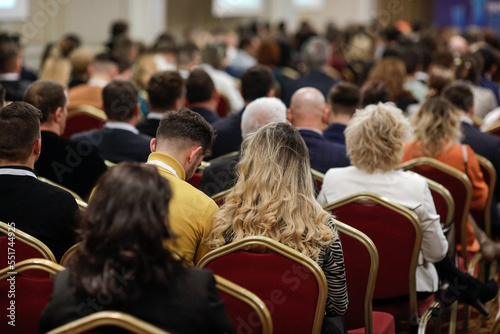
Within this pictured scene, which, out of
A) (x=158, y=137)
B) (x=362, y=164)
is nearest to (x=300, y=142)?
(x=158, y=137)

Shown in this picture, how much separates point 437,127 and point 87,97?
3.53 meters

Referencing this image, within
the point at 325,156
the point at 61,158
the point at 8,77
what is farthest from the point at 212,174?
the point at 8,77

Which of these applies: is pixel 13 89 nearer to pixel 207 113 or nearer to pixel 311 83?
pixel 207 113

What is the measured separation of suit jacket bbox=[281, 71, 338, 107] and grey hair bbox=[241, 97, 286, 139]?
2962mm

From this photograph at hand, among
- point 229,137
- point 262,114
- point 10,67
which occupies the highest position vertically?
point 262,114

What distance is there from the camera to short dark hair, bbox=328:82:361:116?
434 cm

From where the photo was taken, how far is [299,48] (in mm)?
12781

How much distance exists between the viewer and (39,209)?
2.39 m

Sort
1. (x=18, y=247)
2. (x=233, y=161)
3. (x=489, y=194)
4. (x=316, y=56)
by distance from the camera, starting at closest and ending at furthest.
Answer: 1. (x=18, y=247)
2. (x=233, y=161)
3. (x=489, y=194)
4. (x=316, y=56)

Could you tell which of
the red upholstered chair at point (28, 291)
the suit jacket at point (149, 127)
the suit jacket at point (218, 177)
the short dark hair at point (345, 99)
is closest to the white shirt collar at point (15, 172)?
the red upholstered chair at point (28, 291)

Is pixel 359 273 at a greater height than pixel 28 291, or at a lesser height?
lesser

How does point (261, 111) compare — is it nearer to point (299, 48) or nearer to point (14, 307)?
point (14, 307)

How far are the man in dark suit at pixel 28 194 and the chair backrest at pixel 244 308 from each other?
0.84 m

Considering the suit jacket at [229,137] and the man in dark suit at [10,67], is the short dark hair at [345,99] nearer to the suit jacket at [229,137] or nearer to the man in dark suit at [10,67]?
the suit jacket at [229,137]
